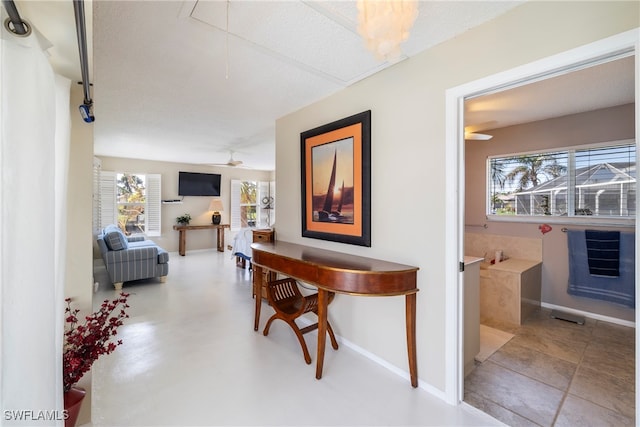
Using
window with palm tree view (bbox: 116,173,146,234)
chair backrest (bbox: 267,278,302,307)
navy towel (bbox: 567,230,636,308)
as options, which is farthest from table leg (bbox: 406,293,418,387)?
window with palm tree view (bbox: 116,173,146,234)

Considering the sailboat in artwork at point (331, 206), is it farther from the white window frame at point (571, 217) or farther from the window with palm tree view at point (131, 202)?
the window with palm tree view at point (131, 202)

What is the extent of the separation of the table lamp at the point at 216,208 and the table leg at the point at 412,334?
6.47 meters

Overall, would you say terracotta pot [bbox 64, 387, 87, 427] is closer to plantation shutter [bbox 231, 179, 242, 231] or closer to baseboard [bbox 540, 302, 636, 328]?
baseboard [bbox 540, 302, 636, 328]

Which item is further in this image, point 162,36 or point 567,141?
point 567,141

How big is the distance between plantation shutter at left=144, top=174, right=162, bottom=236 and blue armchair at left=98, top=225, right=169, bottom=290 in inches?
97.1

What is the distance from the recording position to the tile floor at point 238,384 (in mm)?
1704

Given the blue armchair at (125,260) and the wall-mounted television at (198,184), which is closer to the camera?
the blue armchair at (125,260)

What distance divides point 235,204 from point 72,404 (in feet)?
23.3

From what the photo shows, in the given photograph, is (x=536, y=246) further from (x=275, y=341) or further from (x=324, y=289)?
(x=275, y=341)

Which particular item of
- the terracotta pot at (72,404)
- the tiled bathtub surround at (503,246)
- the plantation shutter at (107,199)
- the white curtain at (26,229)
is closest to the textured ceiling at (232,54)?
the white curtain at (26,229)

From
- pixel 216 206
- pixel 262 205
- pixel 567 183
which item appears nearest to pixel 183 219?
pixel 216 206

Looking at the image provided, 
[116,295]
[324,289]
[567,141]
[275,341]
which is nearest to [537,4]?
[324,289]

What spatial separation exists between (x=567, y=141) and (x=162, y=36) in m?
4.28

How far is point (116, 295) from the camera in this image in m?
4.01
